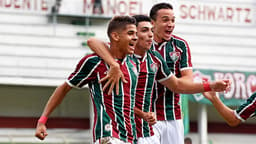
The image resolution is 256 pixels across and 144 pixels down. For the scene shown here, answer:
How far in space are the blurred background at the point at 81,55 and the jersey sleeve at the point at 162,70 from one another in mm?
12072

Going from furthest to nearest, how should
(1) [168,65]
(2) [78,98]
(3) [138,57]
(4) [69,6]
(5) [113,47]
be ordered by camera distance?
(2) [78,98]
(4) [69,6]
(1) [168,65]
(3) [138,57]
(5) [113,47]

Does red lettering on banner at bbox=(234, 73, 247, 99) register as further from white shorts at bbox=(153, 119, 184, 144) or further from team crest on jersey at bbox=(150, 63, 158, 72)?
team crest on jersey at bbox=(150, 63, 158, 72)

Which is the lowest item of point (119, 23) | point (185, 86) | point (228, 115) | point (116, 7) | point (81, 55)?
point (81, 55)

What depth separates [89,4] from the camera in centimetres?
2230

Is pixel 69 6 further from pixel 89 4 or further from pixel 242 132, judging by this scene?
pixel 242 132

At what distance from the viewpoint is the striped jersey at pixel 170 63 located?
10.2m

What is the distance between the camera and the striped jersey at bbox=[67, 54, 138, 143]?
8422mm

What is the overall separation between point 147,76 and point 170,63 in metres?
0.90

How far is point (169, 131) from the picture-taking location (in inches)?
409

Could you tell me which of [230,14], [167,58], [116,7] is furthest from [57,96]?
[230,14]

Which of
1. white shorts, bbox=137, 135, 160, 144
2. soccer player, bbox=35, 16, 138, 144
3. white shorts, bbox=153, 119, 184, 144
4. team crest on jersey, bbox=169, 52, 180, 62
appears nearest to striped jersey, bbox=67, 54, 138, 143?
soccer player, bbox=35, 16, 138, 144

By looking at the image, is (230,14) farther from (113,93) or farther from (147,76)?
(113,93)

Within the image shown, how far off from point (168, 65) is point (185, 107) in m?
12.6

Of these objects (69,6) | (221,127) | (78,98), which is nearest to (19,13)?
(69,6)
